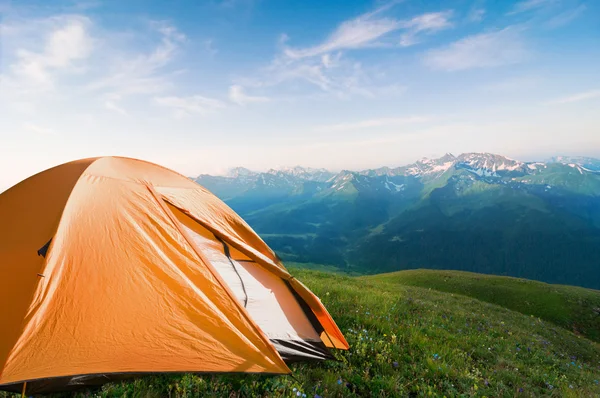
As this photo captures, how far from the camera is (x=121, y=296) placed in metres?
5.04

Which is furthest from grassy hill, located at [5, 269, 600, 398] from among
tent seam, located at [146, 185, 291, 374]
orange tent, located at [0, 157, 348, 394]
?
tent seam, located at [146, 185, 291, 374]

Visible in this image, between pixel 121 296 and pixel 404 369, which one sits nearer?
pixel 121 296

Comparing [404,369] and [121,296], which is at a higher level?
[121,296]

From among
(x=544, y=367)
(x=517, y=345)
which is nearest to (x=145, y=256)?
(x=544, y=367)

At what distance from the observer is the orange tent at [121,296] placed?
4.45 m

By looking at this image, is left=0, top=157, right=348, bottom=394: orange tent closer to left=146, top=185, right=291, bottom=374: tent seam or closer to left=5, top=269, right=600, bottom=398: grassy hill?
left=146, top=185, right=291, bottom=374: tent seam

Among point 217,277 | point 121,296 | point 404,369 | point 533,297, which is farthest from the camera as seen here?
point 533,297

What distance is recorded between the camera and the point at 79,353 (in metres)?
4.44

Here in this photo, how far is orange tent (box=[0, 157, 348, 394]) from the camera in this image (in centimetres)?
445

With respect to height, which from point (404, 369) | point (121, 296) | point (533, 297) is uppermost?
point (121, 296)

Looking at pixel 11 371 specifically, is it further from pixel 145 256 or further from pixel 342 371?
pixel 342 371

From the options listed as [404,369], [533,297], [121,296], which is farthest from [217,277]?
[533,297]

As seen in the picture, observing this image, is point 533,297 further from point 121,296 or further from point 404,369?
point 121,296

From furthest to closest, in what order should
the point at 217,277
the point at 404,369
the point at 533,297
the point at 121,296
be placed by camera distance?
the point at 533,297 → the point at 404,369 → the point at 217,277 → the point at 121,296
